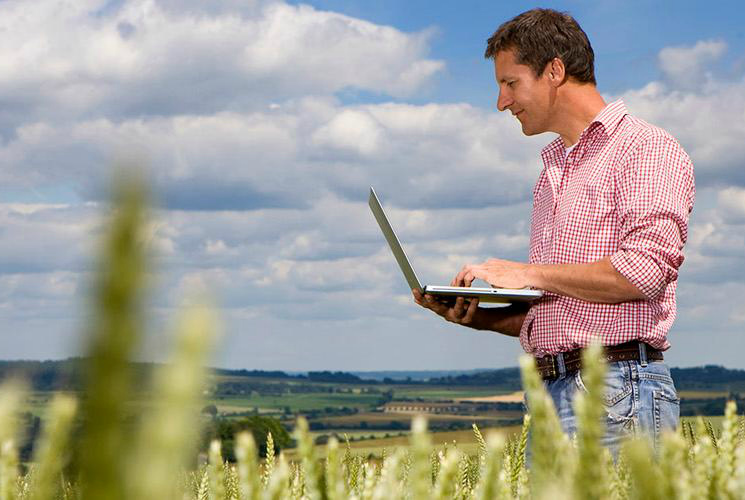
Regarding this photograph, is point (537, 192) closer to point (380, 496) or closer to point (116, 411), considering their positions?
point (380, 496)


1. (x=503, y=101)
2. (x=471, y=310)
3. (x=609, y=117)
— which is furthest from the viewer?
(x=503, y=101)

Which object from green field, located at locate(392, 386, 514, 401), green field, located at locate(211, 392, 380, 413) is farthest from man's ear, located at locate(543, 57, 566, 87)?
green field, located at locate(392, 386, 514, 401)

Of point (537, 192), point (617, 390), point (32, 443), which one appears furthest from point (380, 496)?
point (537, 192)

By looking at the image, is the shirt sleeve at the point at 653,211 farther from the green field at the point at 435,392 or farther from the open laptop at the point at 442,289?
the green field at the point at 435,392

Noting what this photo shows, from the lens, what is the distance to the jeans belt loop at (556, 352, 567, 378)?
528cm

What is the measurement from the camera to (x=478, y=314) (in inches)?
239

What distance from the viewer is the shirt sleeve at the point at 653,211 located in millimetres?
4812

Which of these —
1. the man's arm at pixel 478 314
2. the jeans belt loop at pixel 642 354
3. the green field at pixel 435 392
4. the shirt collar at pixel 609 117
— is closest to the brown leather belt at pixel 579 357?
the jeans belt loop at pixel 642 354

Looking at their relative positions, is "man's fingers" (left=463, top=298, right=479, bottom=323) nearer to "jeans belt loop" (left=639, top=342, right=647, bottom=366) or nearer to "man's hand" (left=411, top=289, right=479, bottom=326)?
"man's hand" (left=411, top=289, right=479, bottom=326)

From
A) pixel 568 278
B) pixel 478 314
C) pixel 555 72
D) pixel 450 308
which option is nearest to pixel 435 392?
pixel 478 314

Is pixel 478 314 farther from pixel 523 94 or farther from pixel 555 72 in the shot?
pixel 555 72

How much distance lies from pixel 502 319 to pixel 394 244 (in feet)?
3.50

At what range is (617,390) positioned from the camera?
16.4 feet

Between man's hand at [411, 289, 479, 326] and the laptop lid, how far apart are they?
0.31 feet
